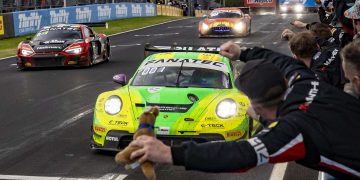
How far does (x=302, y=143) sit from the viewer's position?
242 cm

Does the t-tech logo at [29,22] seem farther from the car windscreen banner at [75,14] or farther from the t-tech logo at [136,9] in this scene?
the t-tech logo at [136,9]

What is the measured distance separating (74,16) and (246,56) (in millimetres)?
34829

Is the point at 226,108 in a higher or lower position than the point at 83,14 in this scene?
higher

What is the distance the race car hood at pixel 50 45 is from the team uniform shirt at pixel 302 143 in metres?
16.0

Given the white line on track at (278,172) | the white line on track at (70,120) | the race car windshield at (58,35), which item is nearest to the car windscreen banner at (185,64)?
the white line on track at (70,120)

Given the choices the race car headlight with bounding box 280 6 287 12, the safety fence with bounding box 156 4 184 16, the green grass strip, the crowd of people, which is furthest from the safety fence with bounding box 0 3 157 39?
the crowd of people

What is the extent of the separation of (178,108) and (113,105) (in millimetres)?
848

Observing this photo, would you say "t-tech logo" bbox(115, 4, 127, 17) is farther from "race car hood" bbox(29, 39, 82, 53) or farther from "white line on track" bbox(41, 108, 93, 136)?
Result: "white line on track" bbox(41, 108, 93, 136)

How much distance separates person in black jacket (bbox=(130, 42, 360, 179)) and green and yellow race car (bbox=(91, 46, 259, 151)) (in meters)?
4.65

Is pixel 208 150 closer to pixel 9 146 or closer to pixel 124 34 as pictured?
pixel 9 146

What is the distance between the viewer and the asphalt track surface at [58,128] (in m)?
7.03

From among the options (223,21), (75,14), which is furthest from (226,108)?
(75,14)

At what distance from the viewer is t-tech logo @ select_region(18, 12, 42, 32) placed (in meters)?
30.9

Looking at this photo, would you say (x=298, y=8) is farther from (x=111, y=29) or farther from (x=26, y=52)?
(x=26, y=52)
